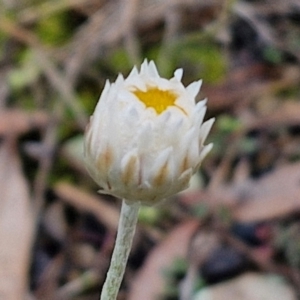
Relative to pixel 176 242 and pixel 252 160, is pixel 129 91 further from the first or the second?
pixel 252 160

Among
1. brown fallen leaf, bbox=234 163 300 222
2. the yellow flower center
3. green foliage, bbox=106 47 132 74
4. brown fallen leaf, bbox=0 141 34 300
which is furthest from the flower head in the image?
green foliage, bbox=106 47 132 74

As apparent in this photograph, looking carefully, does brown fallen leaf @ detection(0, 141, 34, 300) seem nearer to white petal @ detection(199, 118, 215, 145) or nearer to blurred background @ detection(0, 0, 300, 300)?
blurred background @ detection(0, 0, 300, 300)

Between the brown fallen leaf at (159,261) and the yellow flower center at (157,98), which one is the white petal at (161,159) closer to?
the yellow flower center at (157,98)

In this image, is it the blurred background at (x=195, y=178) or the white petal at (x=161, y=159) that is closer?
the white petal at (x=161, y=159)

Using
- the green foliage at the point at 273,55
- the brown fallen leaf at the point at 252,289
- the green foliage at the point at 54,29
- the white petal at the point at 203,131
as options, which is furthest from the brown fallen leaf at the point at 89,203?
the white petal at the point at 203,131

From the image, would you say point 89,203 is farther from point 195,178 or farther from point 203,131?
point 203,131

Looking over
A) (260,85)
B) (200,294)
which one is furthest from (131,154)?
(260,85)

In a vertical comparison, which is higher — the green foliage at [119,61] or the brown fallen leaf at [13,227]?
the green foliage at [119,61]
